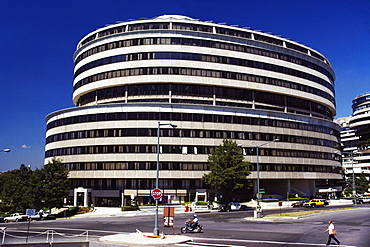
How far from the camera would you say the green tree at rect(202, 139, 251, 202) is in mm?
61594

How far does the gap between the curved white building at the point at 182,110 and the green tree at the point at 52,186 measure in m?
11.4

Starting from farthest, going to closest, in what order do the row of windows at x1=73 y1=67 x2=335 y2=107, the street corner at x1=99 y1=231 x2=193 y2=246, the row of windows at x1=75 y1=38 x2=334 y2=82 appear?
the row of windows at x1=75 y1=38 x2=334 y2=82, the row of windows at x1=73 y1=67 x2=335 y2=107, the street corner at x1=99 y1=231 x2=193 y2=246

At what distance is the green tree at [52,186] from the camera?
54.8 metres

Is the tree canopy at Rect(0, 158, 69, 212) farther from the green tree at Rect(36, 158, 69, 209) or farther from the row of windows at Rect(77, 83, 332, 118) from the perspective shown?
the row of windows at Rect(77, 83, 332, 118)

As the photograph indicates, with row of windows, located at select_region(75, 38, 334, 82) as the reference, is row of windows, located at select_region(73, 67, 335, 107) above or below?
below

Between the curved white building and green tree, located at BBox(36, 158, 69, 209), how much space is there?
1139 centimetres

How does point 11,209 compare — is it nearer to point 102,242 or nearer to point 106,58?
point 106,58

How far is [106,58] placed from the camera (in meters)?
76.1

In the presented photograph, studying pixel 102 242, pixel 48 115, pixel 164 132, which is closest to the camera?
pixel 102 242

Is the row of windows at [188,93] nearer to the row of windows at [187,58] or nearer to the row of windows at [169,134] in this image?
Answer: the row of windows at [187,58]

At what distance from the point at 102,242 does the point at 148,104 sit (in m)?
46.2

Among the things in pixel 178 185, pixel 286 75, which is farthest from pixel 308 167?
pixel 178 185

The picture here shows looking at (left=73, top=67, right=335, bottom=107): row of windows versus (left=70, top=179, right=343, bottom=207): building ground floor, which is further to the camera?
(left=73, top=67, right=335, bottom=107): row of windows

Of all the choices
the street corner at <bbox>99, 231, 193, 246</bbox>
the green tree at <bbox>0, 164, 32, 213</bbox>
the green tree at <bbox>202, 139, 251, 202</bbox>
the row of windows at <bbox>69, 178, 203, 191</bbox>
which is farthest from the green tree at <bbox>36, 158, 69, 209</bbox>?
the street corner at <bbox>99, 231, 193, 246</bbox>
